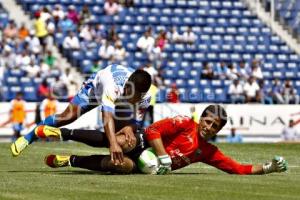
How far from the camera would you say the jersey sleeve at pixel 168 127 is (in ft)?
39.2

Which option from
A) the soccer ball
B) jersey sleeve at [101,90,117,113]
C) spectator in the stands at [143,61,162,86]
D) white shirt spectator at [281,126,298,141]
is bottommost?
white shirt spectator at [281,126,298,141]

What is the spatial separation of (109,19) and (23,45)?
454cm

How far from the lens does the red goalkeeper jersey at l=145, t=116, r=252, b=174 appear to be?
12008mm

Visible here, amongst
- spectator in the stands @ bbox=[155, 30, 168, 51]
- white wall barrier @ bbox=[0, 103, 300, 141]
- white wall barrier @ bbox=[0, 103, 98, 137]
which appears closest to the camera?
white wall barrier @ bbox=[0, 103, 98, 137]

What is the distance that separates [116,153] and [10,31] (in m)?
20.1

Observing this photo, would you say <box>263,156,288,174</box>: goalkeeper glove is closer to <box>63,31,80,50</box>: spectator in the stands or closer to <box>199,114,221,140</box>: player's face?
<box>199,114,221,140</box>: player's face

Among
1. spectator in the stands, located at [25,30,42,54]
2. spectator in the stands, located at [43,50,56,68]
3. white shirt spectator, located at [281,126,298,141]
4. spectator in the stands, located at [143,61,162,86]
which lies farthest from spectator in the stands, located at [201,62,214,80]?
spectator in the stands, located at [25,30,42,54]

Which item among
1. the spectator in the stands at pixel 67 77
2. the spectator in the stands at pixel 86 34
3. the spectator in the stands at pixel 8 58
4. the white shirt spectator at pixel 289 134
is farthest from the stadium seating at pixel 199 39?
the white shirt spectator at pixel 289 134

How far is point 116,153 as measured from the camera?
1169cm

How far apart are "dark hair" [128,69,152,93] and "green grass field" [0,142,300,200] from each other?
1.14 m

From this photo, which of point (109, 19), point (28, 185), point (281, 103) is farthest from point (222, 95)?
point (28, 185)

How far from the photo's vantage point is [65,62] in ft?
106

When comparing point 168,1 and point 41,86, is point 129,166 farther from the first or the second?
point 168,1

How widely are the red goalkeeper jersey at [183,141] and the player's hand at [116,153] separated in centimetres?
41
